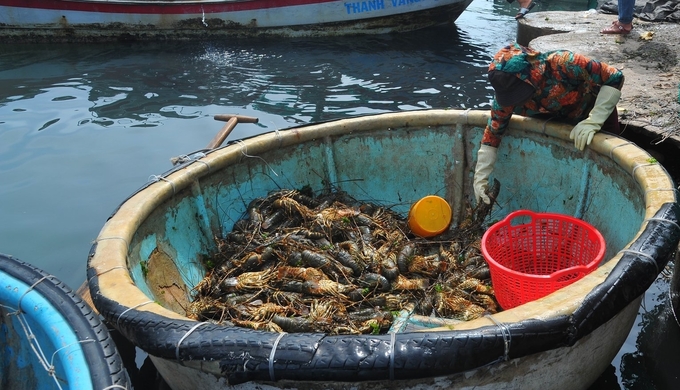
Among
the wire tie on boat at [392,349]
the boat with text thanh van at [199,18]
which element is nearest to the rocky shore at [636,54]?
the boat with text thanh van at [199,18]

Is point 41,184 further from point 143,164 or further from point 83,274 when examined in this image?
point 83,274

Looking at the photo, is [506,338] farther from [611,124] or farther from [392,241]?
[611,124]

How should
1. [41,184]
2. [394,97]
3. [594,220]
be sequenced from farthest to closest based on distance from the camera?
[394,97], [41,184], [594,220]

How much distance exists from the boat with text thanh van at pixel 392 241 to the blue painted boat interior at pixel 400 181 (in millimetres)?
14

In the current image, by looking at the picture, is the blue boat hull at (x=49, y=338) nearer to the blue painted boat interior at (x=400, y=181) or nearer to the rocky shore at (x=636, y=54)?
the blue painted boat interior at (x=400, y=181)

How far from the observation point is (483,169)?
16.6 ft

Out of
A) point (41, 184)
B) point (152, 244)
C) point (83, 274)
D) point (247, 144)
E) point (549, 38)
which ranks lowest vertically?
point (83, 274)

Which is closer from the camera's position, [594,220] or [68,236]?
[594,220]

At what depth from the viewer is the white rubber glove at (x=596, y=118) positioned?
4328mm

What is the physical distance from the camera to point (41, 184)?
783 centimetres

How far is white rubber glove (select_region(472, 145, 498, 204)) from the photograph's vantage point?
502 cm

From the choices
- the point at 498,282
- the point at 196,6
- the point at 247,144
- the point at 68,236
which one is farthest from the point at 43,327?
the point at 196,6

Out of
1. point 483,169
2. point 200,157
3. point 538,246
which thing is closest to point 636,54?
point 483,169

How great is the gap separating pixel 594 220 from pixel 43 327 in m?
4.37
